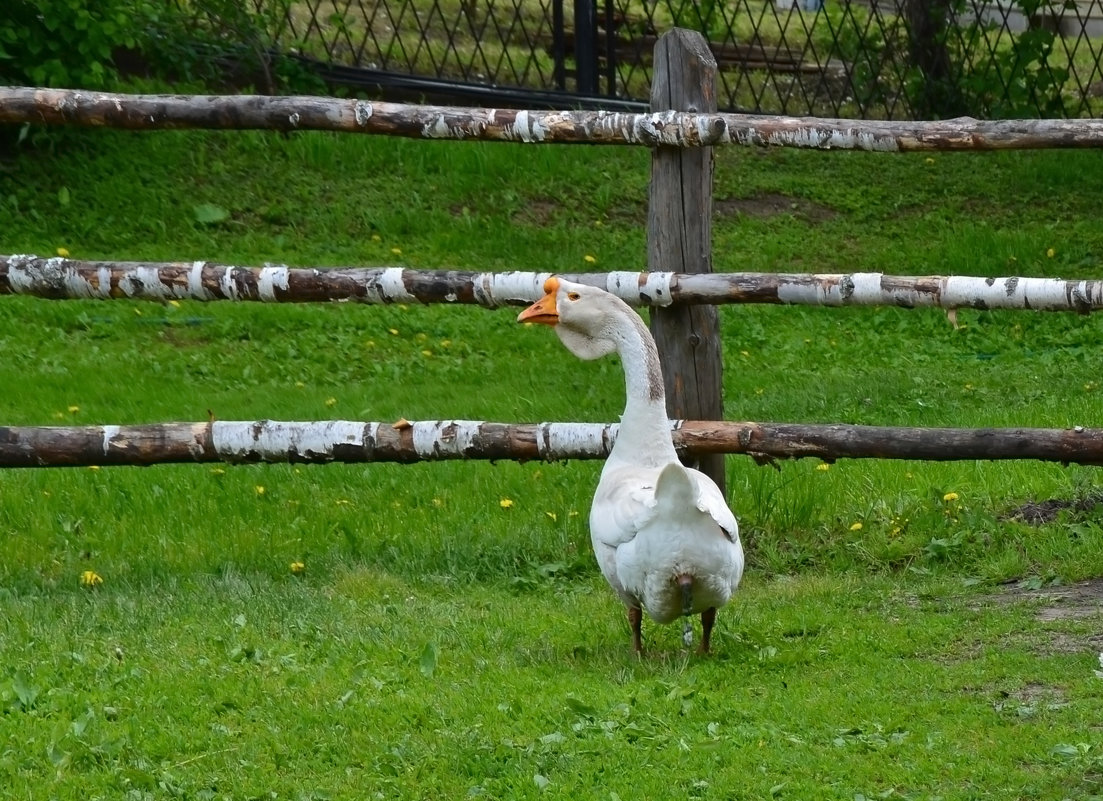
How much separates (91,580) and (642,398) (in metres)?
2.49

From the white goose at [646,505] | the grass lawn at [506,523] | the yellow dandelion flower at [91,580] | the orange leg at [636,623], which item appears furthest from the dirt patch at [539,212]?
the orange leg at [636,623]

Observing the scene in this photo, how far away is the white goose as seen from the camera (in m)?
4.64

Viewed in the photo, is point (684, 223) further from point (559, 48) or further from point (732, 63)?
point (732, 63)

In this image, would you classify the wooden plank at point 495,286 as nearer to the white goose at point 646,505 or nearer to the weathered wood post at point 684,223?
the weathered wood post at point 684,223

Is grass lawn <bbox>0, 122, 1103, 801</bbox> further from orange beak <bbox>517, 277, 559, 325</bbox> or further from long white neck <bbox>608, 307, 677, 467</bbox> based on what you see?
orange beak <bbox>517, 277, 559, 325</bbox>

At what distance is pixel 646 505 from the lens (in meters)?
4.70

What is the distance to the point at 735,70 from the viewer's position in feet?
53.0

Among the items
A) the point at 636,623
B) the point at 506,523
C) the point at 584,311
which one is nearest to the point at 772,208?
the point at 506,523

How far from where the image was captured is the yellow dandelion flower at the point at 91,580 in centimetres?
609

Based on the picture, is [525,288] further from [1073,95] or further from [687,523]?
[1073,95]

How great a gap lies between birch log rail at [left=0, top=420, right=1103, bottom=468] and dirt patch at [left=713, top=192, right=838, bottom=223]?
6.59 metres

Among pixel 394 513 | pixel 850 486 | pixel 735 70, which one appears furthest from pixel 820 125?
pixel 735 70

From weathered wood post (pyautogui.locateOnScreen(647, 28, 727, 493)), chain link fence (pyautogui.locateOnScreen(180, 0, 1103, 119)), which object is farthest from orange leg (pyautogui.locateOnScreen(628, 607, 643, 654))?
chain link fence (pyautogui.locateOnScreen(180, 0, 1103, 119))

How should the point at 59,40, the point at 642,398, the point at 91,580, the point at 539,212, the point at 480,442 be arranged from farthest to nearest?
A: the point at 539,212 → the point at 59,40 → the point at 91,580 → the point at 480,442 → the point at 642,398
